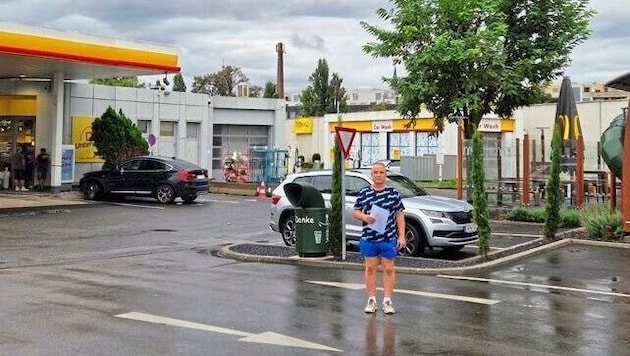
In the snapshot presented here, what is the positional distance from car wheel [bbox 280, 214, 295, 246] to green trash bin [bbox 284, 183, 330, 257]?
6.26ft

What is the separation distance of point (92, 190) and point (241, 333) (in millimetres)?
21487

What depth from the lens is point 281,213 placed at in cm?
1545

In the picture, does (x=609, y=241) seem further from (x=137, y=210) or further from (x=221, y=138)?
(x=221, y=138)

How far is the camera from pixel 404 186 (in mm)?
14852

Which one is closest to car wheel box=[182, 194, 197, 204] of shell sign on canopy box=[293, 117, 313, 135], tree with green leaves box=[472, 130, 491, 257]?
tree with green leaves box=[472, 130, 491, 257]

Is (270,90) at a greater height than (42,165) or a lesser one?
greater

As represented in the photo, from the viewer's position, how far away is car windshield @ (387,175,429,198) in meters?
14.5

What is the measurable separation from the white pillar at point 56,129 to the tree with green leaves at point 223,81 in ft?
185

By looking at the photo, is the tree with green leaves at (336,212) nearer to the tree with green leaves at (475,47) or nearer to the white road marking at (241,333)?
the white road marking at (241,333)

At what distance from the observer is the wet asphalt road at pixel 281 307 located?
279 inches

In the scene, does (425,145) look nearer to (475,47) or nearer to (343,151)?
(475,47)

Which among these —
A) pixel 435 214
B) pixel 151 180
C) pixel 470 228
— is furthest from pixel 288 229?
pixel 151 180

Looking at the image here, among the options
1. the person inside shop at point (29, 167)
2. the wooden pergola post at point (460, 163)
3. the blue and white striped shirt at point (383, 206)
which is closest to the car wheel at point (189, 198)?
the person inside shop at point (29, 167)

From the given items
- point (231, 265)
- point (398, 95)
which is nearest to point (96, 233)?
point (231, 265)
